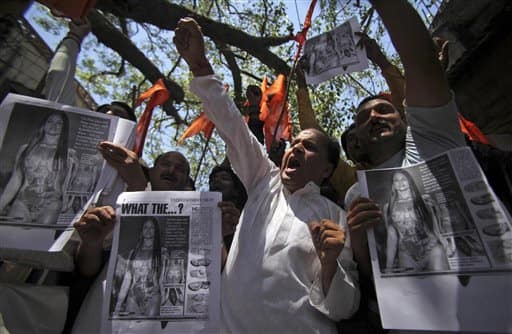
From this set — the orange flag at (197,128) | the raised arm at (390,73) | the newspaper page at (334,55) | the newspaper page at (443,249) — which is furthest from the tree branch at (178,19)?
the newspaper page at (443,249)

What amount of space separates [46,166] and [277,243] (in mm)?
914

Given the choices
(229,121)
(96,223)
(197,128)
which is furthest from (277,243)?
(197,128)

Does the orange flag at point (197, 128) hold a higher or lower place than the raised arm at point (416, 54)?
higher

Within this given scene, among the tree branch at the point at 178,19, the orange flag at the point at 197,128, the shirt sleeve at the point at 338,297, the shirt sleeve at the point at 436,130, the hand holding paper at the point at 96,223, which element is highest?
the tree branch at the point at 178,19

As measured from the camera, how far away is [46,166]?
1.31m

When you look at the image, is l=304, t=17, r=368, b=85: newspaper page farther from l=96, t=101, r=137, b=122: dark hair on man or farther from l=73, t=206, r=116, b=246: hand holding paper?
l=73, t=206, r=116, b=246: hand holding paper

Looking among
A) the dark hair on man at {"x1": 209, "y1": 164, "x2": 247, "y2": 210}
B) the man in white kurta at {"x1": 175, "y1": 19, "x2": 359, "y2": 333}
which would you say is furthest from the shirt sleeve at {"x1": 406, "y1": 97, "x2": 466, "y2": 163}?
the dark hair on man at {"x1": 209, "y1": 164, "x2": 247, "y2": 210}

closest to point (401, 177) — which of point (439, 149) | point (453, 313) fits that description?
point (439, 149)

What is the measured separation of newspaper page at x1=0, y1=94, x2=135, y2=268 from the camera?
3.94 ft

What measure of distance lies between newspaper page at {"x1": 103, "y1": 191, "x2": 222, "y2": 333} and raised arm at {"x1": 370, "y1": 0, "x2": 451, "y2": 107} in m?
0.80

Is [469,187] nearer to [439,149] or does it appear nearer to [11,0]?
[439,149]

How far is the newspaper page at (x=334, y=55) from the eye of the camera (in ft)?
7.31

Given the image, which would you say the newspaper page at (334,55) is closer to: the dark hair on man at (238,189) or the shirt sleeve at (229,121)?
the dark hair on man at (238,189)

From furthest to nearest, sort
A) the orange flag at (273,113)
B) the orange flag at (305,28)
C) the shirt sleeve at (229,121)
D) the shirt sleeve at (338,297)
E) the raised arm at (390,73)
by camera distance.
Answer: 1. the orange flag at (273,113)
2. the orange flag at (305,28)
3. the raised arm at (390,73)
4. the shirt sleeve at (229,121)
5. the shirt sleeve at (338,297)
